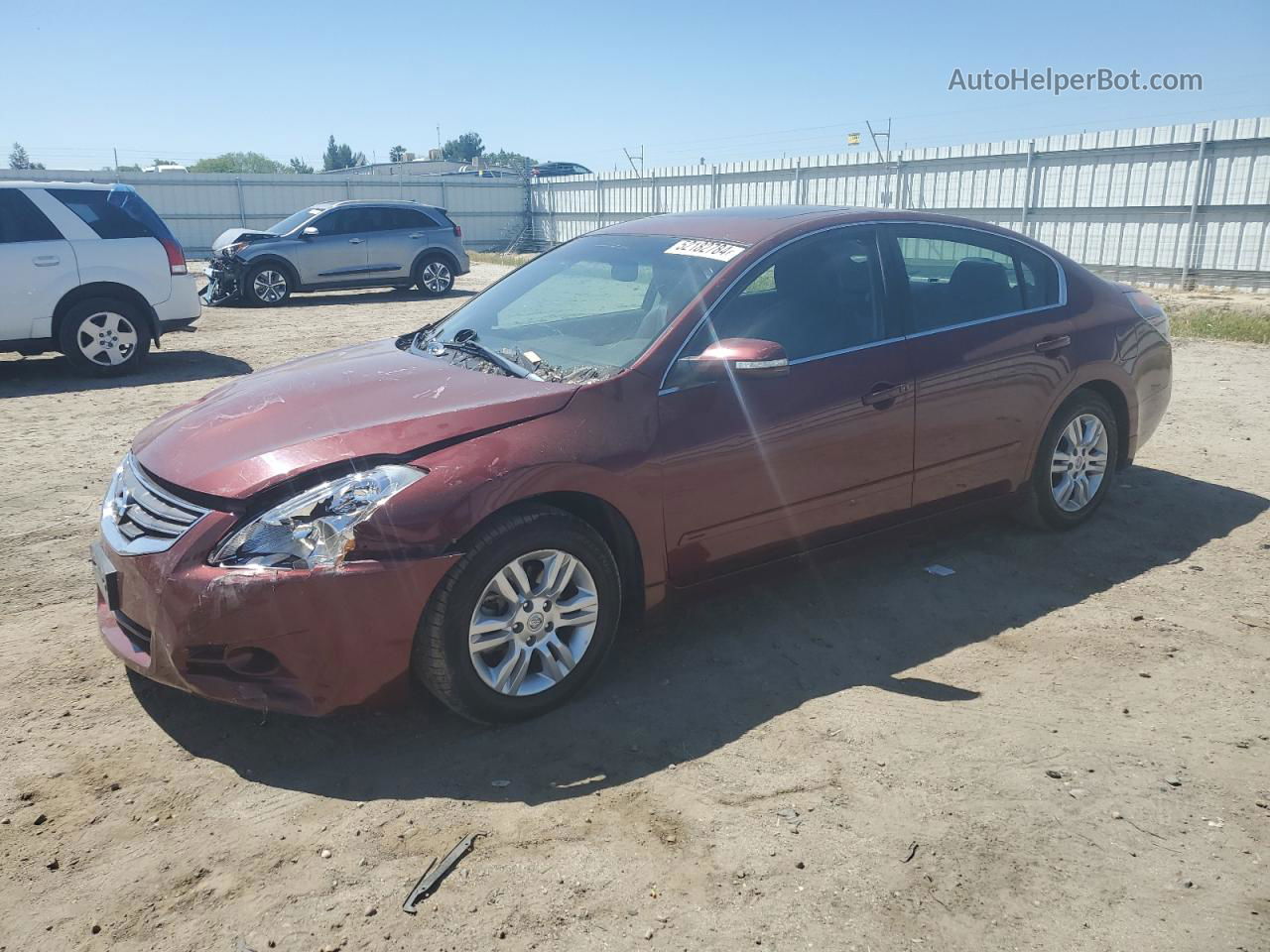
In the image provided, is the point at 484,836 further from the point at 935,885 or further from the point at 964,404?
the point at 964,404

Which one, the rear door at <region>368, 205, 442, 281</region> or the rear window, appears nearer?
the rear window

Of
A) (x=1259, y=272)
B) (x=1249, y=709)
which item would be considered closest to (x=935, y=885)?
(x=1249, y=709)

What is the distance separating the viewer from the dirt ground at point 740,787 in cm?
257

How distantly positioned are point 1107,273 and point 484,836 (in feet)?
61.3

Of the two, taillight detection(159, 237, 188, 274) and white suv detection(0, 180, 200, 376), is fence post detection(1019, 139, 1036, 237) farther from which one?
white suv detection(0, 180, 200, 376)

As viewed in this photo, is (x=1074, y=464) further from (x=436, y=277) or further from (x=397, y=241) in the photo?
(x=436, y=277)

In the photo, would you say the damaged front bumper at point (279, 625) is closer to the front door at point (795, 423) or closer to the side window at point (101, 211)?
the front door at point (795, 423)

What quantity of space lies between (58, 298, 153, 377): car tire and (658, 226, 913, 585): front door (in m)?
8.15

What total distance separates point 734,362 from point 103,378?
8612 mm

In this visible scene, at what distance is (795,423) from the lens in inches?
160

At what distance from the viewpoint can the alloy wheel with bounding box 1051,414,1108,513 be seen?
521 cm

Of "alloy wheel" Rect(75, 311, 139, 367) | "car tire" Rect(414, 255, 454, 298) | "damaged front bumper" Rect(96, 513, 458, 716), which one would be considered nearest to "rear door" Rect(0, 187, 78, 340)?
"alloy wheel" Rect(75, 311, 139, 367)

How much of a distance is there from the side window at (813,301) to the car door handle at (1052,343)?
1.01 metres

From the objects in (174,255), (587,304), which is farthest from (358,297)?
(587,304)
